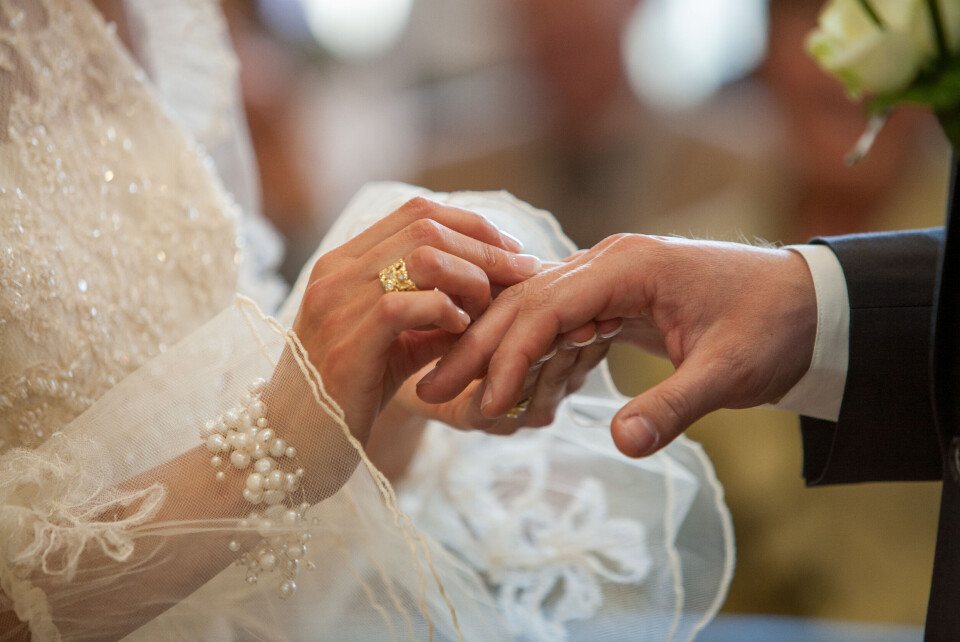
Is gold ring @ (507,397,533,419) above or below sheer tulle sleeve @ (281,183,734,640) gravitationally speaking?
above

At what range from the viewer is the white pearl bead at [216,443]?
653 mm

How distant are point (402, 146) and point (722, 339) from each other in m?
3.29

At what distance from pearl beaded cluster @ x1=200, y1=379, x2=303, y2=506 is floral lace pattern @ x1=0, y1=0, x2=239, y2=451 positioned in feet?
0.90

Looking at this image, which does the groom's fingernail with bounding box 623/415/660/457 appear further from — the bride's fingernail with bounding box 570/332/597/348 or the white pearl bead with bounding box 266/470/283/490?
the white pearl bead with bounding box 266/470/283/490

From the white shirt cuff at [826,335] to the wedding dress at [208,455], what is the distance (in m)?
0.24

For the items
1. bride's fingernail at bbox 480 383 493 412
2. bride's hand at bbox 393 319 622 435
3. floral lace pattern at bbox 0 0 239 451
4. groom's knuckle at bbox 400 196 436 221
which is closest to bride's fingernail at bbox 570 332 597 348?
bride's hand at bbox 393 319 622 435

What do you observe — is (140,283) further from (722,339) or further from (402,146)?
(402,146)

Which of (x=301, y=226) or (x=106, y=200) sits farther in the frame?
(x=301, y=226)

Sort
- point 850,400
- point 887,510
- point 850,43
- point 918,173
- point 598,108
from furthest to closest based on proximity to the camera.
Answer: point 598,108
point 918,173
point 887,510
point 850,400
point 850,43

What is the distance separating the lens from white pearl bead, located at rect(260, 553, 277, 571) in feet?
2.14

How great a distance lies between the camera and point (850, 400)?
2.58 feet

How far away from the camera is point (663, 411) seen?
633 mm

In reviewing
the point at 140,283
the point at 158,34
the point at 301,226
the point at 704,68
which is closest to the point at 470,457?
the point at 140,283

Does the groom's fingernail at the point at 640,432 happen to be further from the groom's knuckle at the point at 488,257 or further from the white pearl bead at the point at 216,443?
the white pearl bead at the point at 216,443
